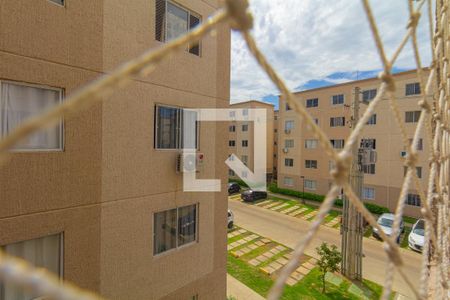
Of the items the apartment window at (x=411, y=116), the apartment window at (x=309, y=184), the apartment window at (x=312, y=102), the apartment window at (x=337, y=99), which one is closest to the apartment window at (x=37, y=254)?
the apartment window at (x=411, y=116)

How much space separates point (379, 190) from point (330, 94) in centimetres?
728

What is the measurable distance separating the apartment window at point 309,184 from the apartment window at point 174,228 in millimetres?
16203

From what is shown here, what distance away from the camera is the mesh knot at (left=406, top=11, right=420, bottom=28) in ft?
3.66

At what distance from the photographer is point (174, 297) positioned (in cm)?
394

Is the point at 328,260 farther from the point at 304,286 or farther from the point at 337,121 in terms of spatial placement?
the point at 337,121

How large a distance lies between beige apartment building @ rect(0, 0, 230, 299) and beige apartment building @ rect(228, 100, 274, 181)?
19763 mm

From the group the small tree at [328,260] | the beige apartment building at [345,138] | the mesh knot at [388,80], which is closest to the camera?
the mesh knot at [388,80]

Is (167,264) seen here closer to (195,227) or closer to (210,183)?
(195,227)

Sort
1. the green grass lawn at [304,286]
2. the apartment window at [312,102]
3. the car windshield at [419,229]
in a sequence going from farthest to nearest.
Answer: the apartment window at [312,102] → the car windshield at [419,229] → the green grass lawn at [304,286]

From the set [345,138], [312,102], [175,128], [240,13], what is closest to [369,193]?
[345,138]

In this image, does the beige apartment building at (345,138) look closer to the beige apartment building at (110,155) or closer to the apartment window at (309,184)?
the apartment window at (309,184)

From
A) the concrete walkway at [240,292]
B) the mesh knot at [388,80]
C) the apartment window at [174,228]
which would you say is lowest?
the concrete walkway at [240,292]

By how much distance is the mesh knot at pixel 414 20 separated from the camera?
3.66 ft

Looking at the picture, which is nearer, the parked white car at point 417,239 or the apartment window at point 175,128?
the apartment window at point 175,128
